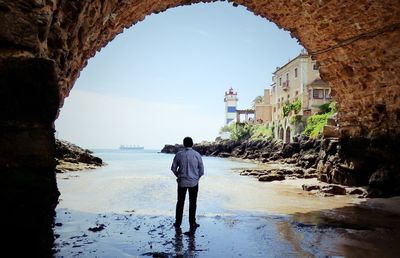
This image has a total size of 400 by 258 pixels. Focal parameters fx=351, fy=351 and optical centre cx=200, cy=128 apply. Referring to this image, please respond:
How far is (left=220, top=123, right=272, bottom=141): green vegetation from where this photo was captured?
193 ft

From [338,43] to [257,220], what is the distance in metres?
7.06

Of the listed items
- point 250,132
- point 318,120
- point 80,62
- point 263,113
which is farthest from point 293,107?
point 80,62

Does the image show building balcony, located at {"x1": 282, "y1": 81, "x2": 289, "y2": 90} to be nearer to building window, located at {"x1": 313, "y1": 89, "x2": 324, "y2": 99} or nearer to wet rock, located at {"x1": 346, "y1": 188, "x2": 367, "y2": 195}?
building window, located at {"x1": 313, "y1": 89, "x2": 324, "y2": 99}

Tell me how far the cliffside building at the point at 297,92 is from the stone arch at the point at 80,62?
29.6 meters

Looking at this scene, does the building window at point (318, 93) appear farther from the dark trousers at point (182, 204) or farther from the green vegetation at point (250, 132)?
the dark trousers at point (182, 204)

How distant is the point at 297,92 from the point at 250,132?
51.8 feet

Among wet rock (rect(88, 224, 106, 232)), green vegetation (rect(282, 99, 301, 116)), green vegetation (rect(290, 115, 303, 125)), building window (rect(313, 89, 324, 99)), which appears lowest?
wet rock (rect(88, 224, 106, 232))

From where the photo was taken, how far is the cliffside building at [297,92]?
46.1m

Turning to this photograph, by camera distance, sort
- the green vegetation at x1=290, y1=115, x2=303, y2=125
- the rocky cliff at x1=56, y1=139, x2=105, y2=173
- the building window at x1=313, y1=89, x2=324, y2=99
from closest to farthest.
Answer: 1. the rocky cliff at x1=56, y1=139, x2=105, y2=173
2. the green vegetation at x1=290, y1=115, x2=303, y2=125
3. the building window at x1=313, y1=89, x2=324, y2=99

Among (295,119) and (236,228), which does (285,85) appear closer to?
(295,119)

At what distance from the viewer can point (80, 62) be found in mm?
7973

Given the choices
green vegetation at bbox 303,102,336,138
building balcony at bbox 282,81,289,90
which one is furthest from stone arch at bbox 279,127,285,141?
building balcony at bbox 282,81,289,90

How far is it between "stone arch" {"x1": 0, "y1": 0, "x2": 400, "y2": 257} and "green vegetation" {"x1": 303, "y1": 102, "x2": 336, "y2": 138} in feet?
85.3

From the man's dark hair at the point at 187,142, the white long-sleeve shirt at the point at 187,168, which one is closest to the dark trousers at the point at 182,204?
the white long-sleeve shirt at the point at 187,168
